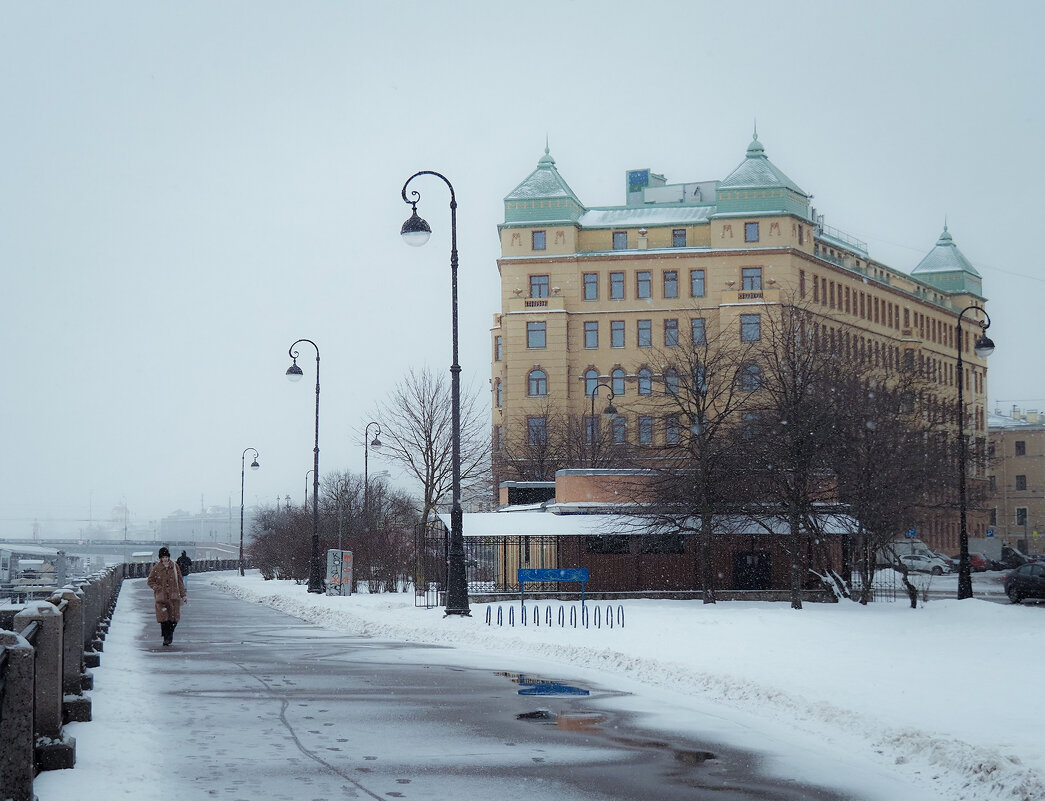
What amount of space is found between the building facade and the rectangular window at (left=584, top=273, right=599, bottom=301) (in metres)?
42.4

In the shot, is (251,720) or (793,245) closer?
(251,720)

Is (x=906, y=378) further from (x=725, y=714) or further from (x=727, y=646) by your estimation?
(x=725, y=714)

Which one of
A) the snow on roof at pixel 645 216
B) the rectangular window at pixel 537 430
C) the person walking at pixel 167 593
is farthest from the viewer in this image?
the snow on roof at pixel 645 216

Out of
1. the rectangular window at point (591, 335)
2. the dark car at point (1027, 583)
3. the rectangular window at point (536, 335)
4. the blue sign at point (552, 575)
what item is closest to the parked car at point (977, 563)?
the rectangular window at point (591, 335)

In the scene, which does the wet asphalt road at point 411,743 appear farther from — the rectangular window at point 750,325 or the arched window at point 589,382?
the arched window at point 589,382

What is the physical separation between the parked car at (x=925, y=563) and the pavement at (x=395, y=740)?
2282 inches

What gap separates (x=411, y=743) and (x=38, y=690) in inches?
128

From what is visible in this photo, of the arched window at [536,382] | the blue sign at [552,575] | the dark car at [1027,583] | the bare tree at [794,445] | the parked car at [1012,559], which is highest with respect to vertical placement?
the arched window at [536,382]

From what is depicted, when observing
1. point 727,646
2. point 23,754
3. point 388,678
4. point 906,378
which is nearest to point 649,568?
point 906,378

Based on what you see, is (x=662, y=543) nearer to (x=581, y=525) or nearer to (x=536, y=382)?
(x=581, y=525)

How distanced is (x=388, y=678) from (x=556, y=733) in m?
5.31

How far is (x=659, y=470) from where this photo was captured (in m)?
39.3

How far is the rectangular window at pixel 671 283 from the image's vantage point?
91125mm

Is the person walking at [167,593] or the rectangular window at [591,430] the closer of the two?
the person walking at [167,593]
